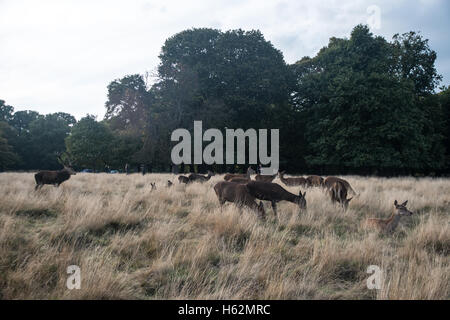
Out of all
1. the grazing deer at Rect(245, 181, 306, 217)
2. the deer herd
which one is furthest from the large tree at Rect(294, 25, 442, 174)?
the grazing deer at Rect(245, 181, 306, 217)

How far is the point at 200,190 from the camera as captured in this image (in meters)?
11.2

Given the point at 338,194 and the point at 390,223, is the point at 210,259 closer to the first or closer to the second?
Answer: the point at 390,223

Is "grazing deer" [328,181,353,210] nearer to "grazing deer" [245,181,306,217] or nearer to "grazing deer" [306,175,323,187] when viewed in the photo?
"grazing deer" [245,181,306,217]

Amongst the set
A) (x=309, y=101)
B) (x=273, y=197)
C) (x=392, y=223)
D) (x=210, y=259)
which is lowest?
(x=210, y=259)

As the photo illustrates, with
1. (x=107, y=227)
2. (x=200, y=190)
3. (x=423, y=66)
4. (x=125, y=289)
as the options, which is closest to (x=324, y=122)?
(x=423, y=66)

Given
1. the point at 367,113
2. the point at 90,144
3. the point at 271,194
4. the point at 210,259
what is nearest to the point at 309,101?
the point at 367,113

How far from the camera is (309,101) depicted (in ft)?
105

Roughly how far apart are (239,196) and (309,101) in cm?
2834

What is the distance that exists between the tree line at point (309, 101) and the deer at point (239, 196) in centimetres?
1985

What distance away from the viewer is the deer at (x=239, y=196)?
21.1 ft

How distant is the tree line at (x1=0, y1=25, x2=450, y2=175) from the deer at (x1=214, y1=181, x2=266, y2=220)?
65.1 ft

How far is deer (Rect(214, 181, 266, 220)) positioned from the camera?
6426mm

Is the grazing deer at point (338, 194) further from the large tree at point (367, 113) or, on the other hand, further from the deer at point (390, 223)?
the large tree at point (367, 113)
